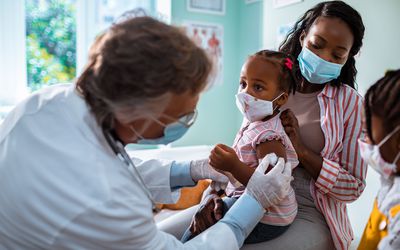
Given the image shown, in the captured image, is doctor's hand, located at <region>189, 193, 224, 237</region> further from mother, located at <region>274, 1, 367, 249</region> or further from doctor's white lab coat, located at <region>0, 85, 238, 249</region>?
doctor's white lab coat, located at <region>0, 85, 238, 249</region>

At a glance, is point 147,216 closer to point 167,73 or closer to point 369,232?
point 167,73

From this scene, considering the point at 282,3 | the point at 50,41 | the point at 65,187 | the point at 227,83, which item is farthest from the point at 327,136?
the point at 50,41

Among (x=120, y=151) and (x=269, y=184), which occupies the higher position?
(x=120, y=151)

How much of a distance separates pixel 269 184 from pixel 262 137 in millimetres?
177

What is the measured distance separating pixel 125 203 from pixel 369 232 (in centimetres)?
66

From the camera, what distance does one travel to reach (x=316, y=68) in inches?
55.2

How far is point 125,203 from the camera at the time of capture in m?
0.91

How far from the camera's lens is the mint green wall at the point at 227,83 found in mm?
3742

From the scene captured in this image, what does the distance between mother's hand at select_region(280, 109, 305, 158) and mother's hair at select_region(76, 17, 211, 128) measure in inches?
19.7

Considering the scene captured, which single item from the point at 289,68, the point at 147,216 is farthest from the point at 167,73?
the point at 289,68

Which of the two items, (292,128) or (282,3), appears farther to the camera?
(282,3)

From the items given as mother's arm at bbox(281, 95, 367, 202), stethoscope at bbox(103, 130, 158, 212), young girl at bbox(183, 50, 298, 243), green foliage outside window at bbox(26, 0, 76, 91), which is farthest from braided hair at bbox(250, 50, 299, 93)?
green foliage outside window at bbox(26, 0, 76, 91)

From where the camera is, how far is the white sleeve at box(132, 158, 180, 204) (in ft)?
4.68

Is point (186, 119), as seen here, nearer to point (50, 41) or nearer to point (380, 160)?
point (380, 160)
